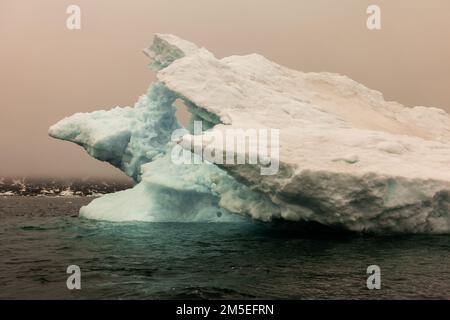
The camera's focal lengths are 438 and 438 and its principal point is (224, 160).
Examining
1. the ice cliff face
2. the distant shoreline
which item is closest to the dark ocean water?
the ice cliff face

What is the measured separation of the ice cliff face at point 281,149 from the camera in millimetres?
15203

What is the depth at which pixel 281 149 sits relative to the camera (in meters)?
15.5

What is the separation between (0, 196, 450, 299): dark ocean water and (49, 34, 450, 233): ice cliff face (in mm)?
1246

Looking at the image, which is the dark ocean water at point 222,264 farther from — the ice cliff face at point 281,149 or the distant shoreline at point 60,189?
the distant shoreline at point 60,189

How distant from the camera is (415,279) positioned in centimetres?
1091

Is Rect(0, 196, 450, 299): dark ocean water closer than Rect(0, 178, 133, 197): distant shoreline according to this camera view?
Yes

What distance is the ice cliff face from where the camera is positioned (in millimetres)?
15203

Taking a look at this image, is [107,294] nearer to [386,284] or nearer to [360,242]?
[386,284]

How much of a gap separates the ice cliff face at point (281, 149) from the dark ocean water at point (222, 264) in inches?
49.0

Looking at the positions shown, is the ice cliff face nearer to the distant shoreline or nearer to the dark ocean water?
the dark ocean water

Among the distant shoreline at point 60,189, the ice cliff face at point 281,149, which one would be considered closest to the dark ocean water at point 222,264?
the ice cliff face at point 281,149

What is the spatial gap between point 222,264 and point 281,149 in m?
4.98

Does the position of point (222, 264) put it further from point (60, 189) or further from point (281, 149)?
point (60, 189)
